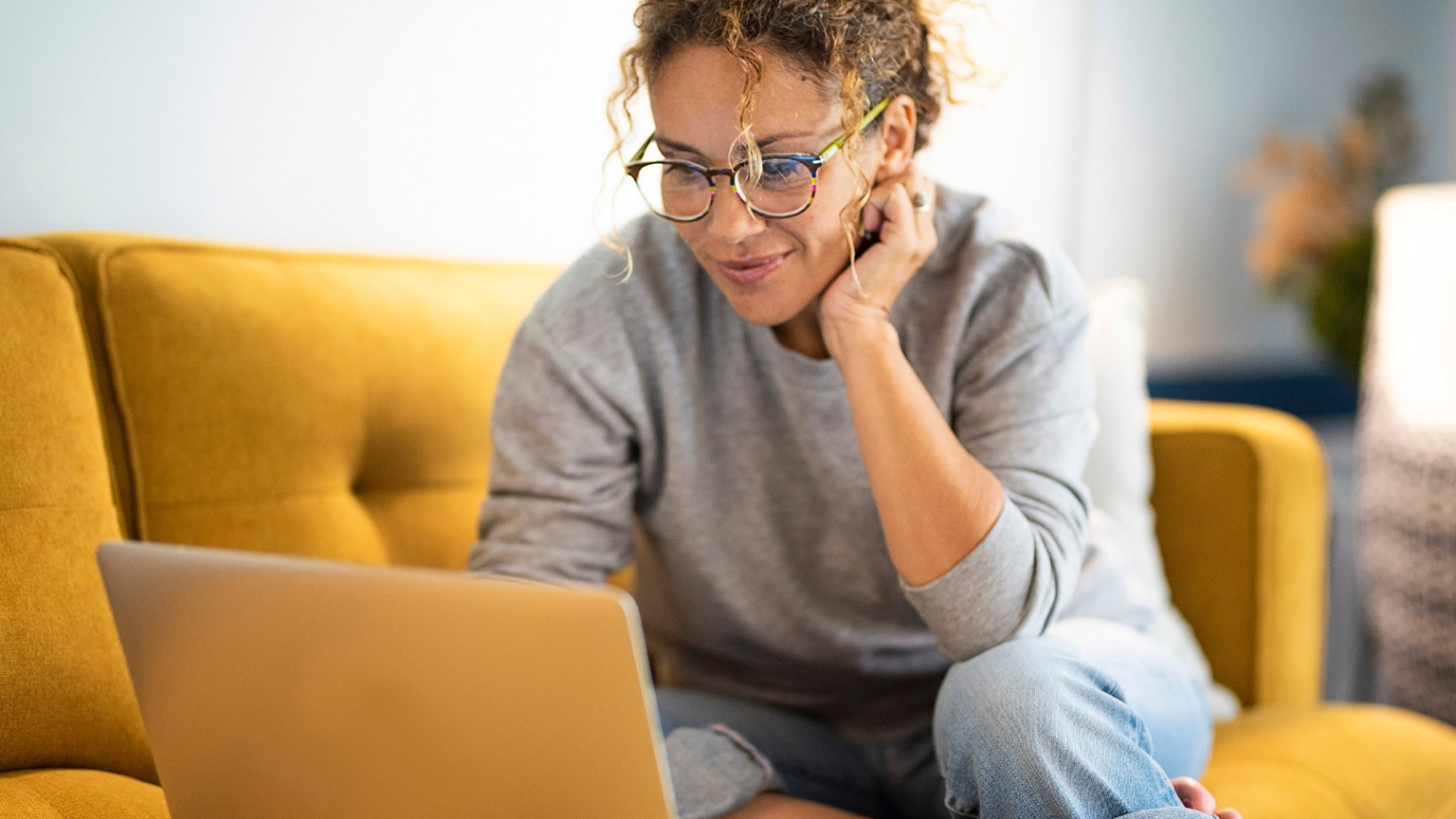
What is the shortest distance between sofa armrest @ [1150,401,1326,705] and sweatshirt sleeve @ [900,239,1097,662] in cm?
43

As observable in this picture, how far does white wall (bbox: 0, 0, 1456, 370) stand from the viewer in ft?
3.66

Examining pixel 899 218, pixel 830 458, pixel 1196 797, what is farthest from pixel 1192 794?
pixel 899 218

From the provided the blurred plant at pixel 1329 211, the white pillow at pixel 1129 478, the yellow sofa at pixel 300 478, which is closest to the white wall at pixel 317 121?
the yellow sofa at pixel 300 478

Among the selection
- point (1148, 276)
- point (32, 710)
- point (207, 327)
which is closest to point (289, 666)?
point (32, 710)

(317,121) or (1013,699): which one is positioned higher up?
(317,121)

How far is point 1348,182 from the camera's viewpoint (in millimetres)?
2896

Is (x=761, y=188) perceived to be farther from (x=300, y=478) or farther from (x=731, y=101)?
(x=300, y=478)

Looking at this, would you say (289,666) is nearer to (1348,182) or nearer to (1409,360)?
(1409,360)

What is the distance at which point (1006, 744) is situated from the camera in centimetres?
75

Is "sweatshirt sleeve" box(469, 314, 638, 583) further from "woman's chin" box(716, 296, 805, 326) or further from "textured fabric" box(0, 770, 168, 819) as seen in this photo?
Answer: "textured fabric" box(0, 770, 168, 819)

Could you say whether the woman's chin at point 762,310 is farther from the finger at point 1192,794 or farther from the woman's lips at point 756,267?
the finger at point 1192,794

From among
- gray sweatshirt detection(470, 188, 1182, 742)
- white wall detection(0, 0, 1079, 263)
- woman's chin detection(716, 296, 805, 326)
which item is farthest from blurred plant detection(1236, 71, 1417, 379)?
woman's chin detection(716, 296, 805, 326)

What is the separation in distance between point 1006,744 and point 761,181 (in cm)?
48

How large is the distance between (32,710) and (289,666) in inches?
13.5
